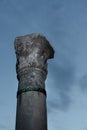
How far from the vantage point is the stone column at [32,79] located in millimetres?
5488

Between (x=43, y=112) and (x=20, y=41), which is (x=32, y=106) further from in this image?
(x=20, y=41)

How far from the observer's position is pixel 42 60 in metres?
6.36

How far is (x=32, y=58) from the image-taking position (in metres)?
6.23

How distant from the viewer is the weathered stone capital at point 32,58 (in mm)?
5946

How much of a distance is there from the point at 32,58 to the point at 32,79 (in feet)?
1.92

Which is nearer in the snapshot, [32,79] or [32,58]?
[32,79]

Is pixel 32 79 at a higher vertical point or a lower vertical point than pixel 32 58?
lower

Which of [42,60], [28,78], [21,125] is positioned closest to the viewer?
[21,125]

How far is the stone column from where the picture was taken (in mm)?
5488

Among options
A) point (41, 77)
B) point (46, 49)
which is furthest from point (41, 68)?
point (46, 49)

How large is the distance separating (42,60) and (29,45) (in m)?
0.48

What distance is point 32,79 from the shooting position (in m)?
5.88

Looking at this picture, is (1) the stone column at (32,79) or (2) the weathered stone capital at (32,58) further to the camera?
(2) the weathered stone capital at (32,58)

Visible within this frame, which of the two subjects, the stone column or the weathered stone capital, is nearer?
the stone column
